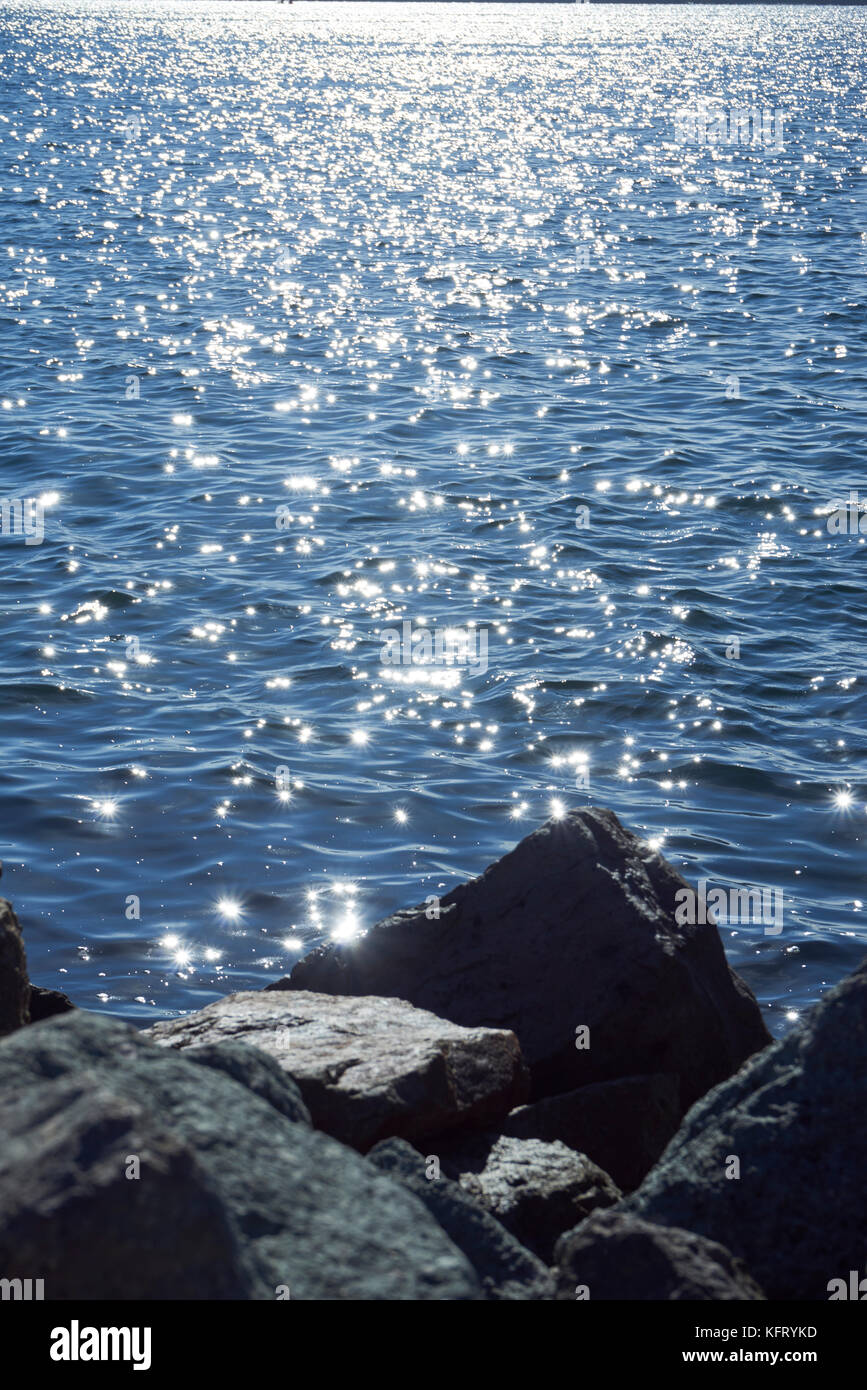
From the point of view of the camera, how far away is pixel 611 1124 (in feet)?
22.9

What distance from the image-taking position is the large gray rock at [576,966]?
24.1 feet

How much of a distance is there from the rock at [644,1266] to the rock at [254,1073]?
3.20ft

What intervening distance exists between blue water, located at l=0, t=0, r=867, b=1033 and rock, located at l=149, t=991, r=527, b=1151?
65.4 inches

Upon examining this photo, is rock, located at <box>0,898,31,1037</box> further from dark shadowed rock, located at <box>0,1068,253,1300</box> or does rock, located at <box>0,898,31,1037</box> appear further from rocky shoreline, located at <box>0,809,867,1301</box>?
dark shadowed rock, located at <box>0,1068,253,1300</box>

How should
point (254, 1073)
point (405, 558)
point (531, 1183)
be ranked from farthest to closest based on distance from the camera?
point (405, 558) < point (531, 1183) < point (254, 1073)

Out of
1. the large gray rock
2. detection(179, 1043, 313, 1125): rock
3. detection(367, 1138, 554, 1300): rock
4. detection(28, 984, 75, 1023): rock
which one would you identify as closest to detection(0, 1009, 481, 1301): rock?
detection(179, 1043, 313, 1125): rock

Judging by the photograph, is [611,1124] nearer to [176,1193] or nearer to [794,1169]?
[794,1169]

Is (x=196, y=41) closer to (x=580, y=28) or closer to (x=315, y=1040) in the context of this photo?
(x=580, y=28)

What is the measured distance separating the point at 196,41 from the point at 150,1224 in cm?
12766

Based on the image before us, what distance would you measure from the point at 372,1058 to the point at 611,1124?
124cm

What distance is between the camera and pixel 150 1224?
3.62m

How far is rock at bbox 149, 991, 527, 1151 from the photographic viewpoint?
6266 millimetres

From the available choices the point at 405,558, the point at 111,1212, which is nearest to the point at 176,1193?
the point at 111,1212

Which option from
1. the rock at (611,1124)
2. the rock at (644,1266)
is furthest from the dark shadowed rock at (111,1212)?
the rock at (611,1124)
